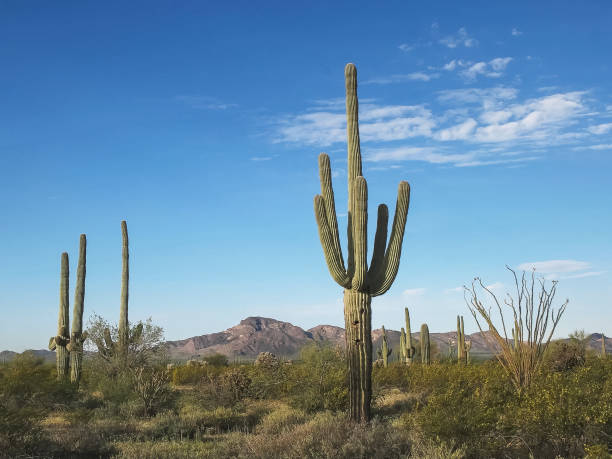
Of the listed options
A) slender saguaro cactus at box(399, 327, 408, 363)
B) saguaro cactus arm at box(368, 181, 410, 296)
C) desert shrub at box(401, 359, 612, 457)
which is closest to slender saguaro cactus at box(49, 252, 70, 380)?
saguaro cactus arm at box(368, 181, 410, 296)

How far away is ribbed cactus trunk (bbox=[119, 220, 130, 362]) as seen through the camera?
22562mm

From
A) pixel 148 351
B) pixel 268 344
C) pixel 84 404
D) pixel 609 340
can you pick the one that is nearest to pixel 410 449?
pixel 84 404

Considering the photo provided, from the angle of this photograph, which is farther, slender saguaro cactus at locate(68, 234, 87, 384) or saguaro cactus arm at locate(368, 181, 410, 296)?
slender saguaro cactus at locate(68, 234, 87, 384)

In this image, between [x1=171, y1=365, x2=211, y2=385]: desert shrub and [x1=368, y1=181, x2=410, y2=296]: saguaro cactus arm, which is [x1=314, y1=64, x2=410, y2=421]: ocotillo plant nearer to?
[x1=368, y1=181, x2=410, y2=296]: saguaro cactus arm

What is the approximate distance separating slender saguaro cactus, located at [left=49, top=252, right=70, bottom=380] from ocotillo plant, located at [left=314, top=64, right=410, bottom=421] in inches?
548

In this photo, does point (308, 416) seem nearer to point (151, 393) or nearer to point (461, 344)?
point (151, 393)

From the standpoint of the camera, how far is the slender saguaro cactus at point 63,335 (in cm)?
2198

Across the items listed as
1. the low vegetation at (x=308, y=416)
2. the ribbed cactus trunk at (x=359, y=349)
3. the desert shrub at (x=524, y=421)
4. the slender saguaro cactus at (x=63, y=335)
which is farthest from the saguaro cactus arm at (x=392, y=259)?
the slender saguaro cactus at (x=63, y=335)

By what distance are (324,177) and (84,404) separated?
1014cm

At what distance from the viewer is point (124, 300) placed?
24.6 meters

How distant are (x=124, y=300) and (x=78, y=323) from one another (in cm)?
239

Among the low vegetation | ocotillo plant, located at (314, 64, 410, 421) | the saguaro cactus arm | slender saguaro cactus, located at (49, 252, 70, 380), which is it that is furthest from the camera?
slender saguaro cactus, located at (49, 252, 70, 380)

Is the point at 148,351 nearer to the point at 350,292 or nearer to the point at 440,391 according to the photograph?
the point at 350,292

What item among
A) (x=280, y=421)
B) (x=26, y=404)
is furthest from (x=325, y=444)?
(x=26, y=404)
